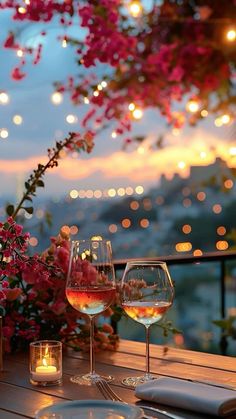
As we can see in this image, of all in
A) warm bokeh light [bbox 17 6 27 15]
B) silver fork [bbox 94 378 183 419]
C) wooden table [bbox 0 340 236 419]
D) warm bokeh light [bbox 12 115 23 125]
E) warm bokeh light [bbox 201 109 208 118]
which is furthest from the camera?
warm bokeh light [bbox 201 109 208 118]

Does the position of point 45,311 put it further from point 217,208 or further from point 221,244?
point 221,244

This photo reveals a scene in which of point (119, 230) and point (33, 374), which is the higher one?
point (119, 230)

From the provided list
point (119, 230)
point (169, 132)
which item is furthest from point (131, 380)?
point (169, 132)

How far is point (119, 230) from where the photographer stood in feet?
10.7

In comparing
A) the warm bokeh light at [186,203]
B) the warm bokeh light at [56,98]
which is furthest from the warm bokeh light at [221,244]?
the warm bokeh light at [56,98]

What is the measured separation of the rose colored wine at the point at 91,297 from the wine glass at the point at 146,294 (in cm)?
4

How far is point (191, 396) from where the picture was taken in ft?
3.51

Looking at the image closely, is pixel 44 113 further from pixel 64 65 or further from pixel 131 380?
pixel 131 380

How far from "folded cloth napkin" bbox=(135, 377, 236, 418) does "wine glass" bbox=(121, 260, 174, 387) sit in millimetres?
123

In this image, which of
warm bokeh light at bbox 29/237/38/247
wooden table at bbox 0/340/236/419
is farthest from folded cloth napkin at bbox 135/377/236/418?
warm bokeh light at bbox 29/237/38/247

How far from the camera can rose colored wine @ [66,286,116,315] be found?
1300 mm

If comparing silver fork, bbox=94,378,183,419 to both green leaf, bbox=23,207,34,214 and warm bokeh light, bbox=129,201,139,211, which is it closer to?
green leaf, bbox=23,207,34,214

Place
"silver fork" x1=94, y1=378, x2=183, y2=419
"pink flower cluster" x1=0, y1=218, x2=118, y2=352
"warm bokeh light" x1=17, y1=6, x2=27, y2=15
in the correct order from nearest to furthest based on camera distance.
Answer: "silver fork" x1=94, y1=378, x2=183, y2=419 < "pink flower cluster" x1=0, y1=218, x2=118, y2=352 < "warm bokeh light" x1=17, y1=6, x2=27, y2=15

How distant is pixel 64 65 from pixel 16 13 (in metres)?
0.46
